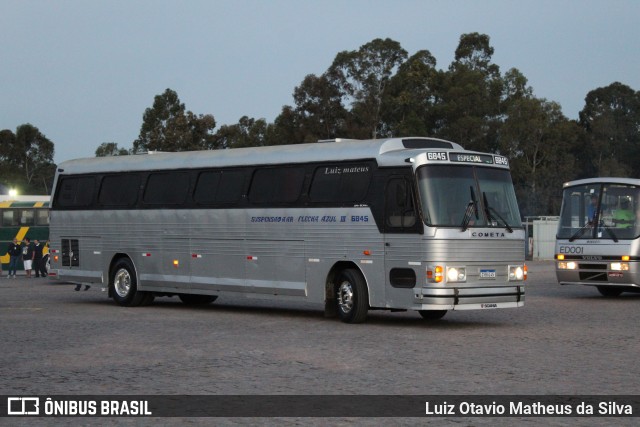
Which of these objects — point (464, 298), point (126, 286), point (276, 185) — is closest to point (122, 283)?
point (126, 286)

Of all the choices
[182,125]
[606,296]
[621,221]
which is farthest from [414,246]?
[182,125]

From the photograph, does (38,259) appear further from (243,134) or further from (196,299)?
(243,134)

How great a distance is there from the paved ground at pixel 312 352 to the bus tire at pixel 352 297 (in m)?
0.32

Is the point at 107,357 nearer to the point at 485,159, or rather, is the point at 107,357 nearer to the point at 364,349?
the point at 364,349

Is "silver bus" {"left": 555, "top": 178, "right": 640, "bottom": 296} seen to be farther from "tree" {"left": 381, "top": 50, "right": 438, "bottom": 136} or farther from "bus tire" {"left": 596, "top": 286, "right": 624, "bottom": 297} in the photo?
"tree" {"left": 381, "top": 50, "right": 438, "bottom": 136}

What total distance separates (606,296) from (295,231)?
37.5 ft

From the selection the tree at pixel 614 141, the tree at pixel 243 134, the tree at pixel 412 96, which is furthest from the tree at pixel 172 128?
the tree at pixel 614 141

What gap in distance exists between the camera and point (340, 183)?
20234 mm

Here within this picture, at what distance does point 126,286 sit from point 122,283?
0.18 metres

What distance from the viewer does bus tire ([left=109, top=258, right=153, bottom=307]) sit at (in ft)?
81.5

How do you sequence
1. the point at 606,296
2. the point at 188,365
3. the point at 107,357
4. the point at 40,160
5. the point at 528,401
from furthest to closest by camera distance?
the point at 40,160, the point at 606,296, the point at 107,357, the point at 188,365, the point at 528,401

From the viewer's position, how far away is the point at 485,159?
19.6 metres

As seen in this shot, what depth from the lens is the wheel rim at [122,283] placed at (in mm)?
25000

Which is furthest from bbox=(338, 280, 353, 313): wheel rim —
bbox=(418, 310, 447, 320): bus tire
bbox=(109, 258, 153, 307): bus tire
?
bbox=(109, 258, 153, 307): bus tire
